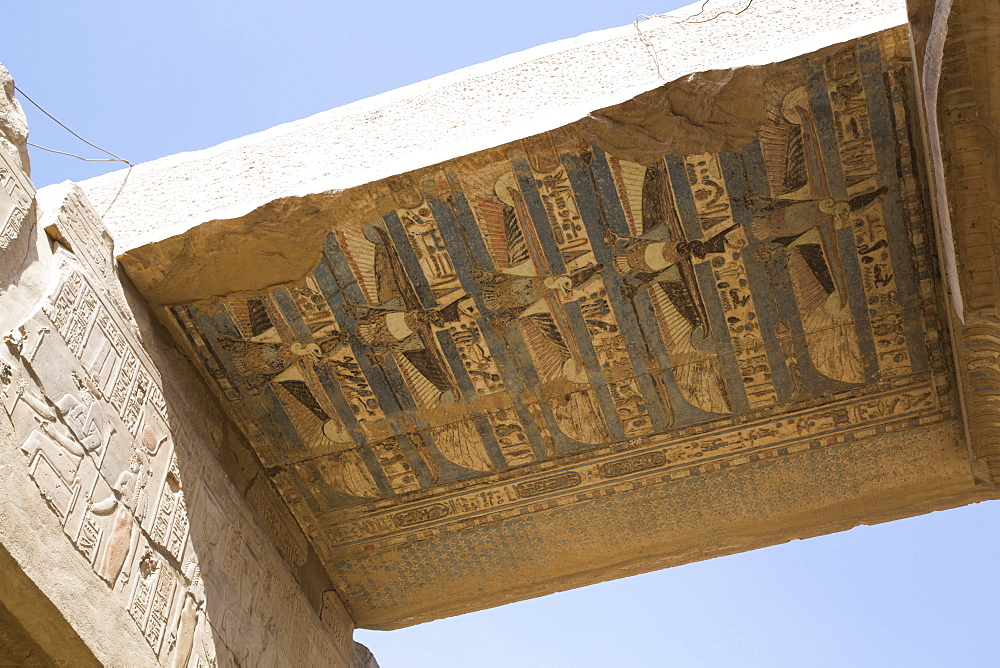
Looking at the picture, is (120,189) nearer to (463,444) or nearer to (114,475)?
(114,475)

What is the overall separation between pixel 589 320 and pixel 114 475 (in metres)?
1.85

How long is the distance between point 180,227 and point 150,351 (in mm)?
479

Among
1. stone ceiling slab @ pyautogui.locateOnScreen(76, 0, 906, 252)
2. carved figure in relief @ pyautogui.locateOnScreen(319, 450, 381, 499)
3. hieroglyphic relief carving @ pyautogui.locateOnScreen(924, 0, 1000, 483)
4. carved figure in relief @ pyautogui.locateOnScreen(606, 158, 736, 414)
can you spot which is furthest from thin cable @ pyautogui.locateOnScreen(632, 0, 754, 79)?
carved figure in relief @ pyautogui.locateOnScreen(319, 450, 381, 499)

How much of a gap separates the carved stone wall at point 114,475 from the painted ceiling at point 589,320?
14.0 inches

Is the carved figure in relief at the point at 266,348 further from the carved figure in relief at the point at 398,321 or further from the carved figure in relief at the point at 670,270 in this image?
the carved figure in relief at the point at 670,270

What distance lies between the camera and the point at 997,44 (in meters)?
2.64

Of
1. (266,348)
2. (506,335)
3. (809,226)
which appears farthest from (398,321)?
(809,226)

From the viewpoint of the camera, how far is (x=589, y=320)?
3801 millimetres

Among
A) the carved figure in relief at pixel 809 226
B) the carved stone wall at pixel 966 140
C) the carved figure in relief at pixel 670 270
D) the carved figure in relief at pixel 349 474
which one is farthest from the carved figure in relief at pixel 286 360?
the carved stone wall at pixel 966 140

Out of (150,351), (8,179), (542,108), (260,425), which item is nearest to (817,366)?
(542,108)

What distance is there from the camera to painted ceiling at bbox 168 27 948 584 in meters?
3.42

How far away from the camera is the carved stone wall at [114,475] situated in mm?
2705

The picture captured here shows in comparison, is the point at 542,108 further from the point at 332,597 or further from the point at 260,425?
the point at 332,597

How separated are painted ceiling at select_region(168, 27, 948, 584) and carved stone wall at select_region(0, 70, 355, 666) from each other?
356mm
